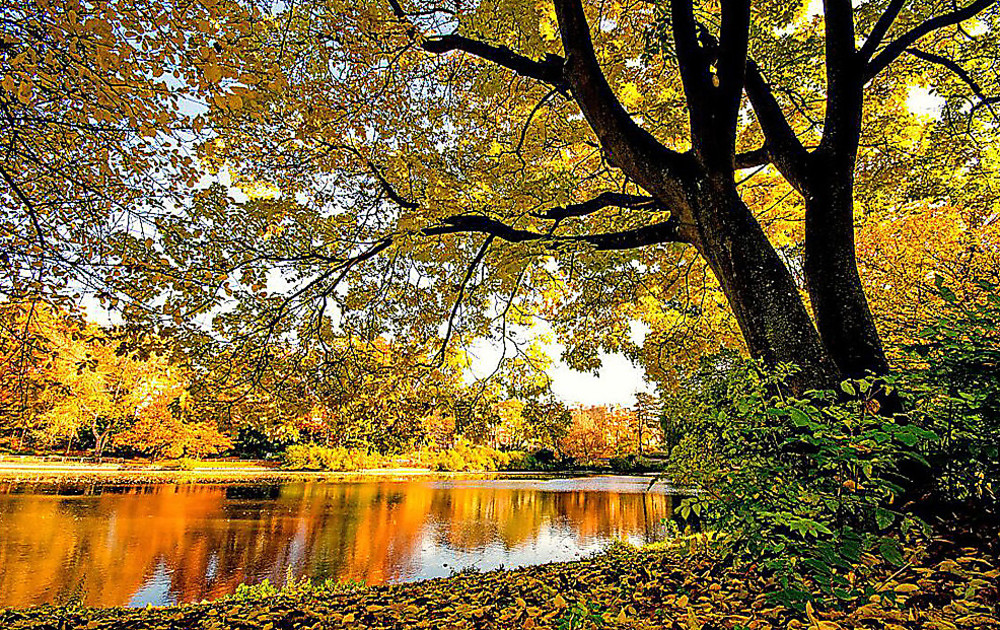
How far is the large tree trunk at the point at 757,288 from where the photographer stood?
3338 millimetres

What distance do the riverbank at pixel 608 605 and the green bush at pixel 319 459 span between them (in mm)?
24025

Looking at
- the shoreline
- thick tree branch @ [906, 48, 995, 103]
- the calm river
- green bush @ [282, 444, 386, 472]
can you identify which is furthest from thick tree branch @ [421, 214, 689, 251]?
green bush @ [282, 444, 386, 472]

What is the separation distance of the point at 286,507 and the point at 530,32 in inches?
561

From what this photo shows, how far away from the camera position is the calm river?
782cm

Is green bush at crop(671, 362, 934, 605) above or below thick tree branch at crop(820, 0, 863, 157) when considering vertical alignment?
below

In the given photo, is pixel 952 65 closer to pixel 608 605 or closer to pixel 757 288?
pixel 757 288

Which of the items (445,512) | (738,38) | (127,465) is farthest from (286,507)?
(127,465)

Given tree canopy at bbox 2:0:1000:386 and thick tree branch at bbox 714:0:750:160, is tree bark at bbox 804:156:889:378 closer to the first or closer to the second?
tree canopy at bbox 2:0:1000:386

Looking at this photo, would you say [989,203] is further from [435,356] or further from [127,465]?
[127,465]

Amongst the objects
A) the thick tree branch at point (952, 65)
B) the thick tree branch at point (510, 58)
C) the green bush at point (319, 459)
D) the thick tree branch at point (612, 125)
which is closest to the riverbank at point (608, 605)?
the thick tree branch at point (612, 125)

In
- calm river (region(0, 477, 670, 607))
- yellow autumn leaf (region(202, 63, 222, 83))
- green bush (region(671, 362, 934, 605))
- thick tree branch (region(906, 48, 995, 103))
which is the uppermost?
thick tree branch (region(906, 48, 995, 103))

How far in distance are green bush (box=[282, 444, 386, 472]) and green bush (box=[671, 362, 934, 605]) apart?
2712 cm

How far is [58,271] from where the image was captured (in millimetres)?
4387

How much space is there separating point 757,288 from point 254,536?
11.2 m
